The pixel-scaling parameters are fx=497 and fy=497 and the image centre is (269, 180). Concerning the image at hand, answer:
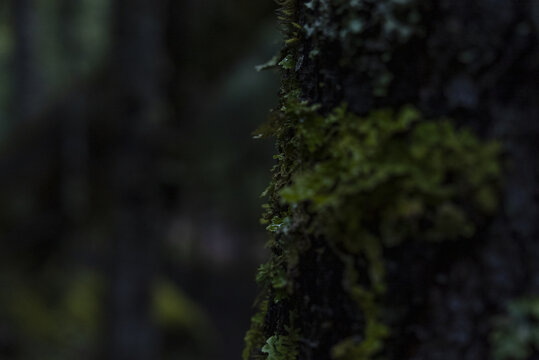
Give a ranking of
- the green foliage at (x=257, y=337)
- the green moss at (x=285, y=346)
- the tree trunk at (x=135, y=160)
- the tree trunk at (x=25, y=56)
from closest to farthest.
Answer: the green moss at (x=285, y=346) → the green foliage at (x=257, y=337) → the tree trunk at (x=135, y=160) → the tree trunk at (x=25, y=56)

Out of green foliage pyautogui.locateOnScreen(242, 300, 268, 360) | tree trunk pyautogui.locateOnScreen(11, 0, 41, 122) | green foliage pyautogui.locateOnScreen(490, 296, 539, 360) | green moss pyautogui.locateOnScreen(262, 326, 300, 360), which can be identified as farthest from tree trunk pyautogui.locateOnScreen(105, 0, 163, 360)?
tree trunk pyautogui.locateOnScreen(11, 0, 41, 122)

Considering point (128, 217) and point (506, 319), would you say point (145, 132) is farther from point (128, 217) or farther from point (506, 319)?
point (506, 319)

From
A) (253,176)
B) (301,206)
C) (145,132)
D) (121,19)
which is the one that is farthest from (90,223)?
(253,176)

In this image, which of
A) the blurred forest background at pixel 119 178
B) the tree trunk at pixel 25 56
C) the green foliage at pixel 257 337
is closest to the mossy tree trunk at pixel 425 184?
the green foliage at pixel 257 337

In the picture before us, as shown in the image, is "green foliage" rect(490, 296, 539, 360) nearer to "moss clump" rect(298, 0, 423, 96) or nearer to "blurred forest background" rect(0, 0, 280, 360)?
"moss clump" rect(298, 0, 423, 96)

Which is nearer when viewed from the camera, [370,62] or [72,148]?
[370,62]

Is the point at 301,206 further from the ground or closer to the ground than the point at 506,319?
further from the ground

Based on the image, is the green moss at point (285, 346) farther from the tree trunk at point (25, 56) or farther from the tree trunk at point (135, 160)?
the tree trunk at point (25, 56)
